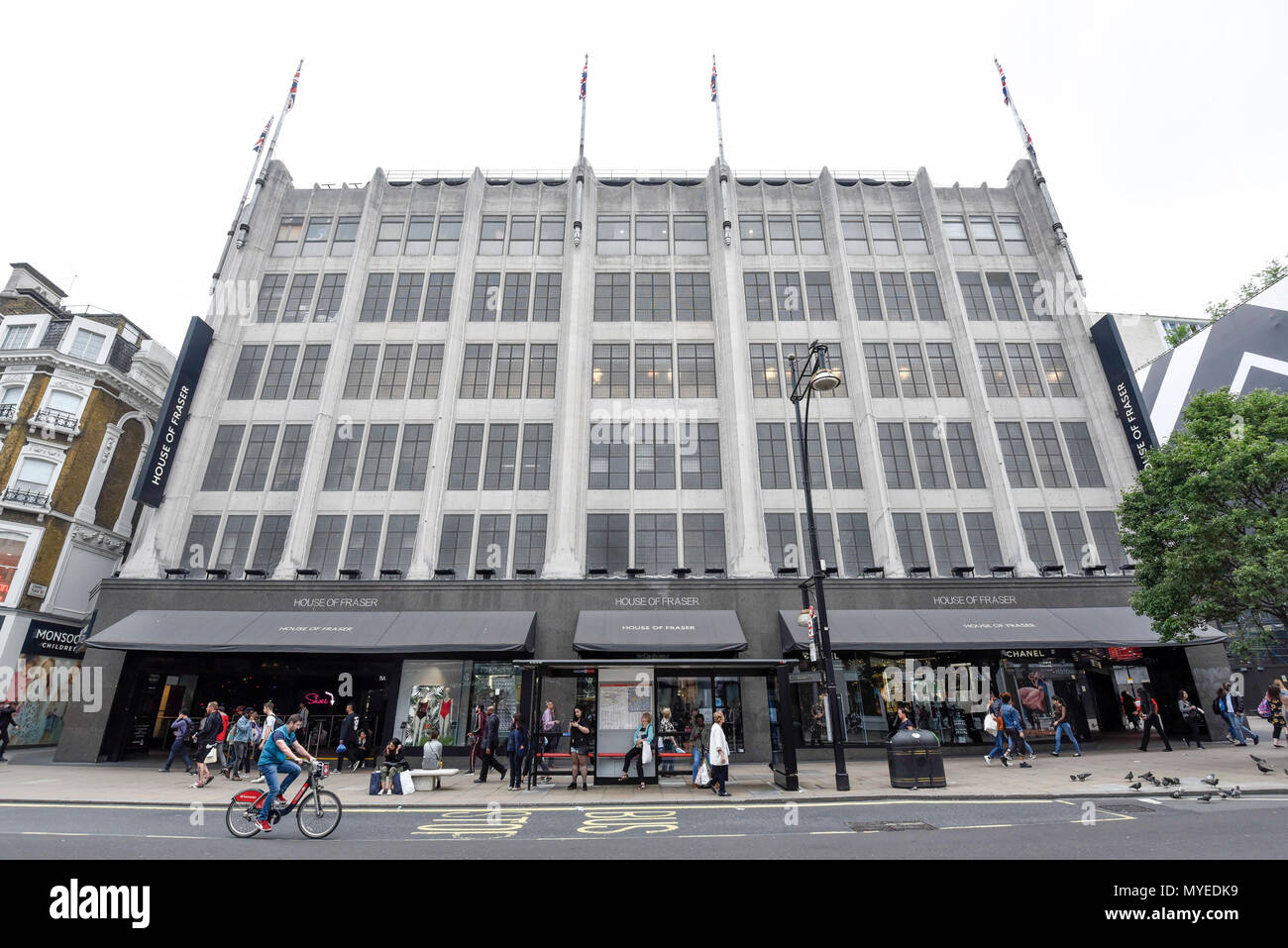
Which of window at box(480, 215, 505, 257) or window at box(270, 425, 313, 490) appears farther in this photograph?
window at box(480, 215, 505, 257)

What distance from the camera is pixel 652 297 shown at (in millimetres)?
28875

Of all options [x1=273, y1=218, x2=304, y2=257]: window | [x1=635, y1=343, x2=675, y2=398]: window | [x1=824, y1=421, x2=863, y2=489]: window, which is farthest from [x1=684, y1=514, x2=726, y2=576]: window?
[x1=273, y1=218, x2=304, y2=257]: window

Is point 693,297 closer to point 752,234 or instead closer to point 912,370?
point 752,234

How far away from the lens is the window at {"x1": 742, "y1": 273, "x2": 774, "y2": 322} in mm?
28156

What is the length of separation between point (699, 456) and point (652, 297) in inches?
332

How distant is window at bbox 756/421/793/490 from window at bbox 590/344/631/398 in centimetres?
595

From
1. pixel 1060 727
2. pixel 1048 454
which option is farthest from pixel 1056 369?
pixel 1060 727

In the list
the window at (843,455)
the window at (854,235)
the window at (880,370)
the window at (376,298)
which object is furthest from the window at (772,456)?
the window at (376,298)

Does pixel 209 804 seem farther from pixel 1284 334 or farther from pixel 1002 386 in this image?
pixel 1284 334

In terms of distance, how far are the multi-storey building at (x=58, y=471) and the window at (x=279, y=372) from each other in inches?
374

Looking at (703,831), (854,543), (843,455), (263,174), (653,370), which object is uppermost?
(263,174)

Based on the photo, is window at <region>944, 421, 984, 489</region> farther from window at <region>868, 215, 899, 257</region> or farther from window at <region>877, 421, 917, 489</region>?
window at <region>868, 215, 899, 257</region>

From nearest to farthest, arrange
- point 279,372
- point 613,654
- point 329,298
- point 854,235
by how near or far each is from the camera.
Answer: point 613,654, point 279,372, point 329,298, point 854,235

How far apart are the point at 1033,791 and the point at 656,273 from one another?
24.3 metres
